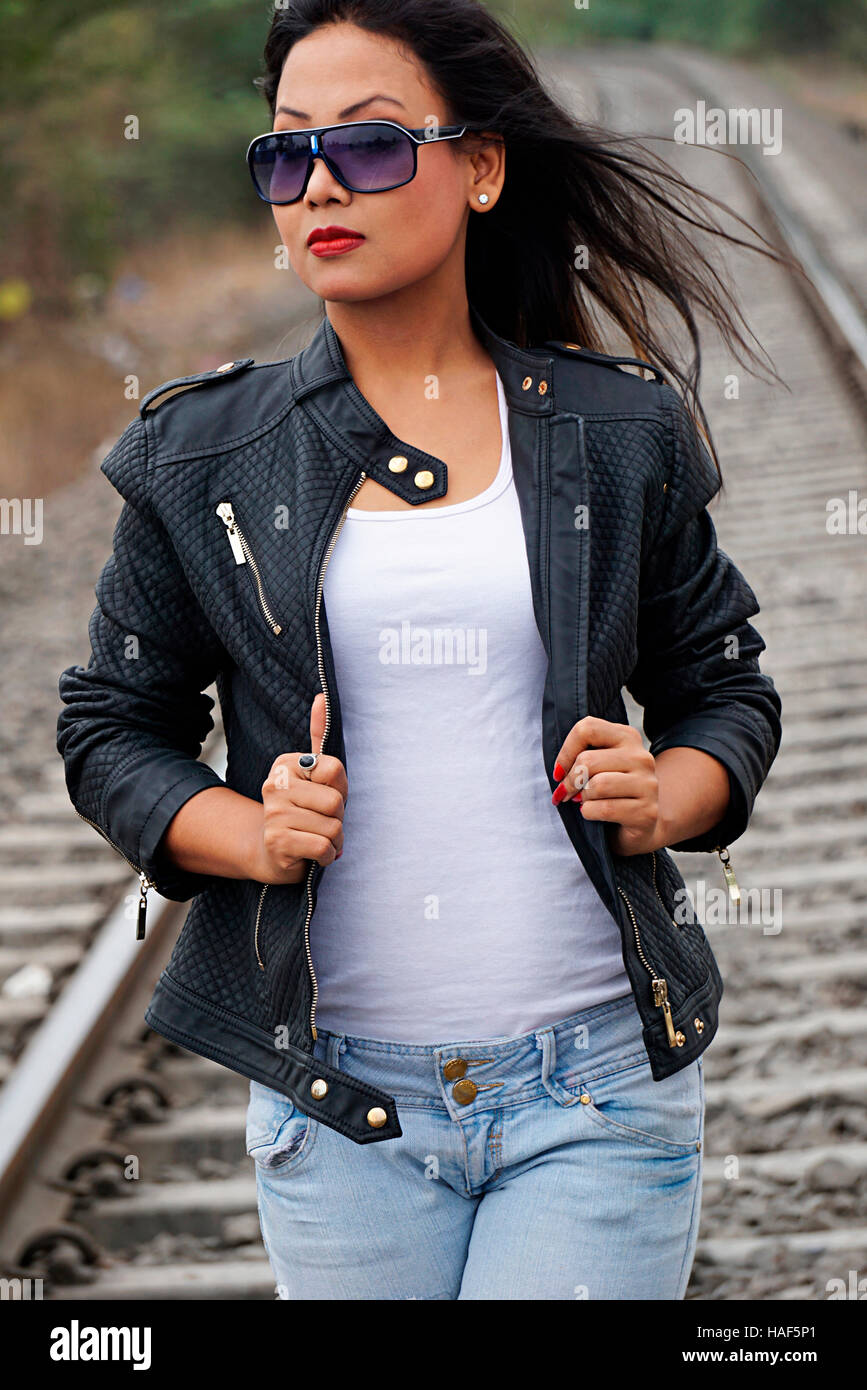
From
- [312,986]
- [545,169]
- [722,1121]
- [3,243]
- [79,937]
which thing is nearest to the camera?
[312,986]

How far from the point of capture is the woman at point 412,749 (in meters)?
1.84

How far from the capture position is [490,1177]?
6.18ft

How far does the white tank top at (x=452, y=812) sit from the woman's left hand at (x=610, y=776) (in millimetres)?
98

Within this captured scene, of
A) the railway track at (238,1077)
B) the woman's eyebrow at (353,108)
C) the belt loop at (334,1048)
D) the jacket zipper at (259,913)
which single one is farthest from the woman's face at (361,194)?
the railway track at (238,1077)

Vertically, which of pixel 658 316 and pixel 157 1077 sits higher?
pixel 658 316

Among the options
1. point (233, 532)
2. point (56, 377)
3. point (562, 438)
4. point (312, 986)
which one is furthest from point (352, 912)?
point (56, 377)

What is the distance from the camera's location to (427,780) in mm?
1868

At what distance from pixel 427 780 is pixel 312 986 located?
0.88 feet

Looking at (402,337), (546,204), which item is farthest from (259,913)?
(546,204)

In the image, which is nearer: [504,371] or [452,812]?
[452,812]

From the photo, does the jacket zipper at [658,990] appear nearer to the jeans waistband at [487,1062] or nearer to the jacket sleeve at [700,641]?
the jeans waistband at [487,1062]

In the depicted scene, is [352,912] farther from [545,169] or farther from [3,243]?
[3,243]

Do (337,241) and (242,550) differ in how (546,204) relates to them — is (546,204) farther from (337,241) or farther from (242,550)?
(242,550)

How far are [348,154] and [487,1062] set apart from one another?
1.05m
